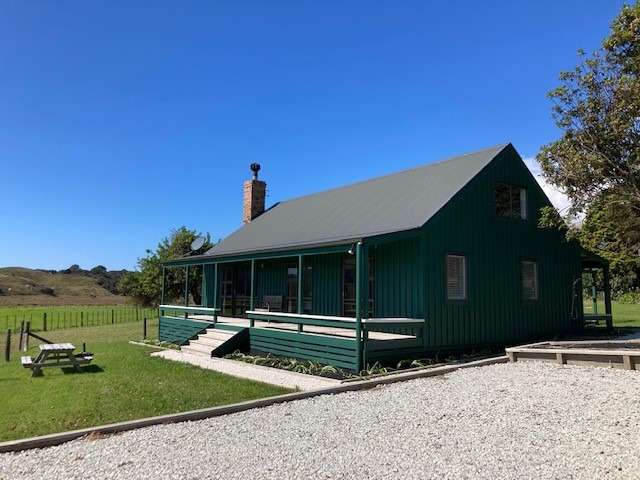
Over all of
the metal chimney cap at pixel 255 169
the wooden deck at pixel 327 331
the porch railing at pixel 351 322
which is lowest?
the wooden deck at pixel 327 331

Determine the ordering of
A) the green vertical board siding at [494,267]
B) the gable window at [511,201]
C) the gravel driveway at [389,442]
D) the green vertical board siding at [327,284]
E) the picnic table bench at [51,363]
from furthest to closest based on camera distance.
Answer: the green vertical board siding at [327,284] < the gable window at [511,201] < the green vertical board siding at [494,267] < the picnic table bench at [51,363] < the gravel driveway at [389,442]

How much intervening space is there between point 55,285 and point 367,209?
87.8m

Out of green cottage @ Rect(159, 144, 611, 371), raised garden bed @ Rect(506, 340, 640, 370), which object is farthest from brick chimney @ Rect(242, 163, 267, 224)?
raised garden bed @ Rect(506, 340, 640, 370)

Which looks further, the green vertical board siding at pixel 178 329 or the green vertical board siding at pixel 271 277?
the green vertical board siding at pixel 271 277

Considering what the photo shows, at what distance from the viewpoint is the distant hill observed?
7262 cm

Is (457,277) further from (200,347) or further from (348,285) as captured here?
(200,347)

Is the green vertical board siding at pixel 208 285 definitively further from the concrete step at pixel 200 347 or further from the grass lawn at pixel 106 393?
the grass lawn at pixel 106 393

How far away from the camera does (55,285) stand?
87.2 m

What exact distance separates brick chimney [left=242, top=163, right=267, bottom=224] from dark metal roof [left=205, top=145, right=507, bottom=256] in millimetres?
1912

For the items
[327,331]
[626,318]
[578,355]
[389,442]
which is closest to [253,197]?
[327,331]

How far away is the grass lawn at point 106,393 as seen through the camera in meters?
6.48

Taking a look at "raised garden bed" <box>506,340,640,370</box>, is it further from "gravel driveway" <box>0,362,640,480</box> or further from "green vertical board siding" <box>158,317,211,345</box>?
"green vertical board siding" <box>158,317,211,345</box>

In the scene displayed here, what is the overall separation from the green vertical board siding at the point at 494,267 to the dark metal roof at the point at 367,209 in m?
0.53

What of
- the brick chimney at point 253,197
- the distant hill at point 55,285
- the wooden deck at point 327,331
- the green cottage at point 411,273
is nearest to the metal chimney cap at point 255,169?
the brick chimney at point 253,197
